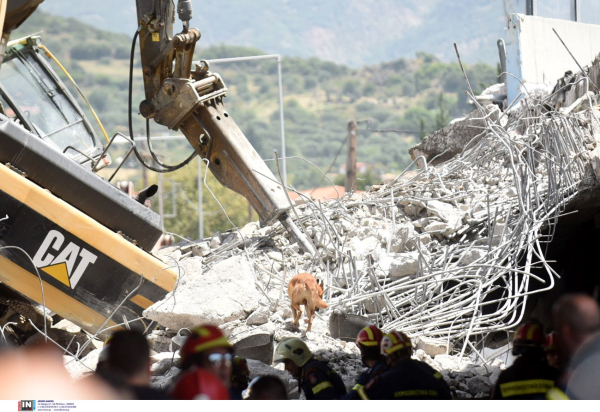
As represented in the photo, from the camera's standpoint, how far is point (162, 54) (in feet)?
20.7

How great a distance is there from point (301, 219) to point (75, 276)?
3.08 meters

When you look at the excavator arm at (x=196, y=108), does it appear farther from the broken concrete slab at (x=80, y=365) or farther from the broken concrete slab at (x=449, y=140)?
the broken concrete slab at (x=449, y=140)

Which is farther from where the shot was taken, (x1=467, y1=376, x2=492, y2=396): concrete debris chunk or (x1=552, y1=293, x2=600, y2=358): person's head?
(x1=467, y1=376, x2=492, y2=396): concrete debris chunk

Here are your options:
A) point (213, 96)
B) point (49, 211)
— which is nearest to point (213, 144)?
point (213, 96)

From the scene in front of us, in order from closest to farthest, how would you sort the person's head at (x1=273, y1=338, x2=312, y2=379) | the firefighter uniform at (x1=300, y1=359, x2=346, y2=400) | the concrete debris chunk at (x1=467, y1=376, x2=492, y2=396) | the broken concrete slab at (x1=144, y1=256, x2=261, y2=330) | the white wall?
the firefighter uniform at (x1=300, y1=359, x2=346, y2=400), the person's head at (x1=273, y1=338, x2=312, y2=379), the concrete debris chunk at (x1=467, y1=376, x2=492, y2=396), the broken concrete slab at (x1=144, y1=256, x2=261, y2=330), the white wall

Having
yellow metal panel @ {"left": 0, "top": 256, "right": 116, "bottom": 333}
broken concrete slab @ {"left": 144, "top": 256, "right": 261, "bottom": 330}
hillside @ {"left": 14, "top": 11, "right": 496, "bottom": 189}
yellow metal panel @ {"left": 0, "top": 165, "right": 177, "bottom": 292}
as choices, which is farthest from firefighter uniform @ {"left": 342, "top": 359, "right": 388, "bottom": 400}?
hillside @ {"left": 14, "top": 11, "right": 496, "bottom": 189}

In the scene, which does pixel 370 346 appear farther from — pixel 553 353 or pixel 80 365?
pixel 80 365

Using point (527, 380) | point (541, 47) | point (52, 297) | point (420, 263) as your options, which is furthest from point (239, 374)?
point (541, 47)

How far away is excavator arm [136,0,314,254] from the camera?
6199 millimetres

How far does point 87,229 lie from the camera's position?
17.2 feet

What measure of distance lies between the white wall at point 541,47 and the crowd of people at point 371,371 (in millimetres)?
8513

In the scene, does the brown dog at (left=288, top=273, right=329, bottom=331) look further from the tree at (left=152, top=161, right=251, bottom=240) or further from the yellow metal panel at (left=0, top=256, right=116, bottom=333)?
the tree at (left=152, top=161, right=251, bottom=240)

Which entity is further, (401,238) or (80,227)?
(401,238)

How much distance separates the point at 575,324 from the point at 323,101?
4431 inches
